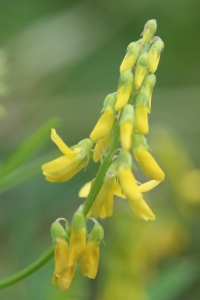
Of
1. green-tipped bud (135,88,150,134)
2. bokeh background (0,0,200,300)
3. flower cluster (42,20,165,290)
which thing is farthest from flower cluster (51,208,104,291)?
bokeh background (0,0,200,300)

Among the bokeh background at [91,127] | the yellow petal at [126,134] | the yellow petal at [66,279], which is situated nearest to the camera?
the yellow petal at [126,134]

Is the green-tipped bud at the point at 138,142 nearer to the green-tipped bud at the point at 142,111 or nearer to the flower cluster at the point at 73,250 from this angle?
the green-tipped bud at the point at 142,111

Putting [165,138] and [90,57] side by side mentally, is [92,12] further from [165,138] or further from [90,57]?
[165,138]

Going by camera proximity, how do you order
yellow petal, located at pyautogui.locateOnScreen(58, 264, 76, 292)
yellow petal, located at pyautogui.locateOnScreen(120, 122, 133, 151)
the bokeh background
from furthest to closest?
the bokeh background
yellow petal, located at pyautogui.locateOnScreen(58, 264, 76, 292)
yellow petal, located at pyautogui.locateOnScreen(120, 122, 133, 151)

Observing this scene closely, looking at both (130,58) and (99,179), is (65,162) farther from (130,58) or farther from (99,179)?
(130,58)

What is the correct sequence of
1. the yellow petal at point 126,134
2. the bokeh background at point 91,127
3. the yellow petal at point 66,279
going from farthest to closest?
the bokeh background at point 91,127, the yellow petal at point 66,279, the yellow petal at point 126,134

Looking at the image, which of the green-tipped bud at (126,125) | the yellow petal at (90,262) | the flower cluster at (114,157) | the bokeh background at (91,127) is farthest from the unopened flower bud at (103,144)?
the bokeh background at (91,127)

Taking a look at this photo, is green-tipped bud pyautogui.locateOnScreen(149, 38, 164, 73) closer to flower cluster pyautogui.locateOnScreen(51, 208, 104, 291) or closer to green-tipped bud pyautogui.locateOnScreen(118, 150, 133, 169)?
green-tipped bud pyautogui.locateOnScreen(118, 150, 133, 169)

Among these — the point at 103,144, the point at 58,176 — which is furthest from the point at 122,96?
the point at 58,176
